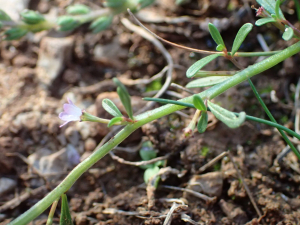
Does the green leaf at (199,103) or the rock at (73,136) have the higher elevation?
the green leaf at (199,103)

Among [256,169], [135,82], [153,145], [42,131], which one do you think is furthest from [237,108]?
[42,131]

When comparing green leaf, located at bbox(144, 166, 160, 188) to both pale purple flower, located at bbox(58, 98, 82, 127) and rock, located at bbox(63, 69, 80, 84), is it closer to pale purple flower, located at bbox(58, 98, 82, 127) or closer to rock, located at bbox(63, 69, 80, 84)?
pale purple flower, located at bbox(58, 98, 82, 127)

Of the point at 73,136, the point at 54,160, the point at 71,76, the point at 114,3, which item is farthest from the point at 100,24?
the point at 54,160

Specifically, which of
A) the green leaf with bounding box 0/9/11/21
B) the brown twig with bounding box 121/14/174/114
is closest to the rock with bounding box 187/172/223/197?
the brown twig with bounding box 121/14/174/114

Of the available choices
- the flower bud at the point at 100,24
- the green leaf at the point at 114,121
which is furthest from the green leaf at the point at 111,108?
the flower bud at the point at 100,24

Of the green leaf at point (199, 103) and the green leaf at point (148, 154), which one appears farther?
the green leaf at point (148, 154)

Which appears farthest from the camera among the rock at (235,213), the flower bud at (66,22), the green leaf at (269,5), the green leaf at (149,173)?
the flower bud at (66,22)

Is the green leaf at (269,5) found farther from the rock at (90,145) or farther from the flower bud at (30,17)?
the flower bud at (30,17)

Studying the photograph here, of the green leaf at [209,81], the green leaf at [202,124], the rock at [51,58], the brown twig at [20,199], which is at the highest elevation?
the rock at [51,58]
